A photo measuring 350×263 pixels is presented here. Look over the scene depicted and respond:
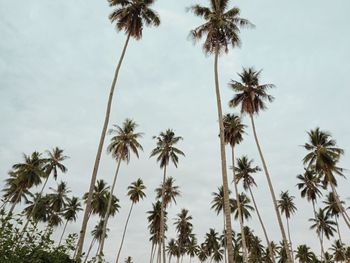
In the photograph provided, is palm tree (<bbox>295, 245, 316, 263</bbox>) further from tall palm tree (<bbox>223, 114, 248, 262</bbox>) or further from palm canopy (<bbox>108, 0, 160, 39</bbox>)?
palm canopy (<bbox>108, 0, 160, 39</bbox>)

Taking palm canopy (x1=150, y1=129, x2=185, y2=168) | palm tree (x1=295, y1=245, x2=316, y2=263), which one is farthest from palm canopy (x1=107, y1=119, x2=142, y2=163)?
palm tree (x1=295, y1=245, x2=316, y2=263)

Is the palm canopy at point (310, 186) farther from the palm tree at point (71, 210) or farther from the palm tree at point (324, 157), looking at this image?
the palm tree at point (71, 210)

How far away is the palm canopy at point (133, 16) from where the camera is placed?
2667 cm

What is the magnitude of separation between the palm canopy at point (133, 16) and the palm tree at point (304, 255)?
81.7 m

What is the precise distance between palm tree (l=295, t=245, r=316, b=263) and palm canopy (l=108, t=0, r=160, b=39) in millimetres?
81748

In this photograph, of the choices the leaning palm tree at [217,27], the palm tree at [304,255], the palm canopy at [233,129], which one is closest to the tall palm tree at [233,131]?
the palm canopy at [233,129]

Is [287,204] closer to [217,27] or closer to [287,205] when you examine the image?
[287,205]

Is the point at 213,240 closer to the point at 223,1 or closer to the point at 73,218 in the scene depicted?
the point at 73,218

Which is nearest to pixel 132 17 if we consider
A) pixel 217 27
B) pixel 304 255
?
pixel 217 27

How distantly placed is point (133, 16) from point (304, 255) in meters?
83.7

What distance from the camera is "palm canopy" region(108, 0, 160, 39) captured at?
26.7 metres

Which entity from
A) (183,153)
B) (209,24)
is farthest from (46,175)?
(209,24)

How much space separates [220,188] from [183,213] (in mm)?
14063

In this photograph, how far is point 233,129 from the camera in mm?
45188
